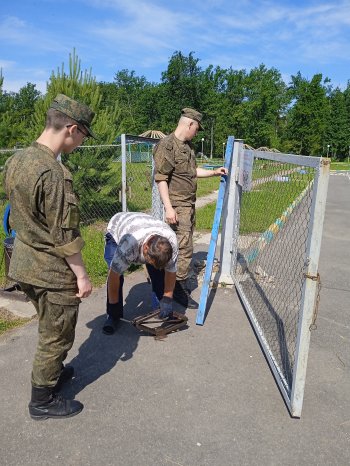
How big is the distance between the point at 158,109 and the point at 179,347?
7228 cm

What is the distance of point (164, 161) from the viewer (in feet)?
13.9

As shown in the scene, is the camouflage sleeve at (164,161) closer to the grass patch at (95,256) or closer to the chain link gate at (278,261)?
the chain link gate at (278,261)

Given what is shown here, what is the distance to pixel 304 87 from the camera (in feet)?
223

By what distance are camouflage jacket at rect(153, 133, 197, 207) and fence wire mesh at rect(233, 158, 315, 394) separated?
0.68 metres

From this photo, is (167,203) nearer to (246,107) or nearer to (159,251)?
(159,251)

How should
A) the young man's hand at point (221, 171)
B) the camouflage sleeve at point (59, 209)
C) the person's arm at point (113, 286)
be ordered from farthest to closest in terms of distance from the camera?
the young man's hand at point (221, 171) → the person's arm at point (113, 286) → the camouflage sleeve at point (59, 209)

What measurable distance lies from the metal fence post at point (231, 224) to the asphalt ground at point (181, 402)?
1.05m

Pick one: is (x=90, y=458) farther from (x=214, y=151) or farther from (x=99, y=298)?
(x=214, y=151)

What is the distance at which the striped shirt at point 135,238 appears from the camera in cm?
322

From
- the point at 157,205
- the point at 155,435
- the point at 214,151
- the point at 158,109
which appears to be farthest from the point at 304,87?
the point at 155,435

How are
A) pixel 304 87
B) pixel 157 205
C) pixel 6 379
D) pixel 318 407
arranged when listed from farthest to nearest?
pixel 304 87
pixel 157 205
pixel 6 379
pixel 318 407

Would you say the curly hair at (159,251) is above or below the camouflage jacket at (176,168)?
below

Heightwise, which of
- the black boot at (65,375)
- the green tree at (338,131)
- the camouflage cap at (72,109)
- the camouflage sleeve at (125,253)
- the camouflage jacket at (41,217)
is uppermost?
the green tree at (338,131)

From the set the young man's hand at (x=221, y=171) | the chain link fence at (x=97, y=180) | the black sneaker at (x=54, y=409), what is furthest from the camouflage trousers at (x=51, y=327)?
the chain link fence at (x=97, y=180)
